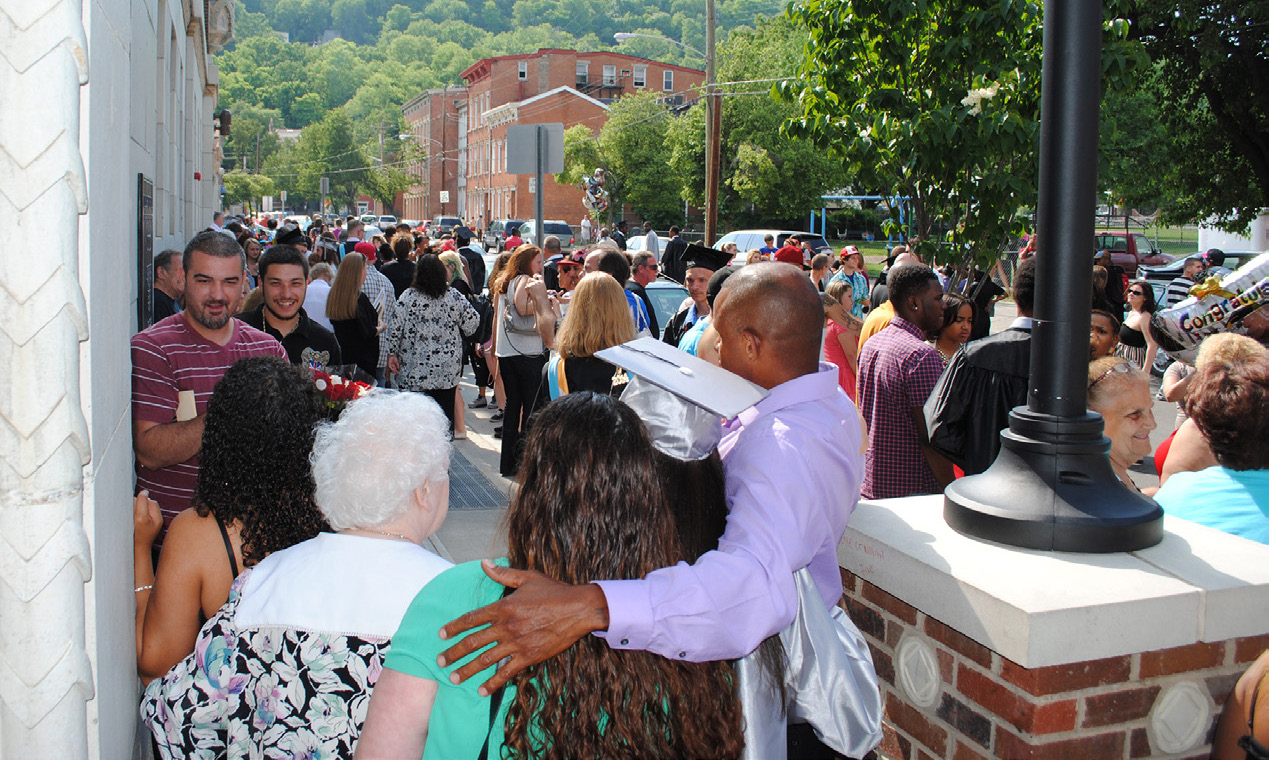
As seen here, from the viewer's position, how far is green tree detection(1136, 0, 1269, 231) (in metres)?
18.2

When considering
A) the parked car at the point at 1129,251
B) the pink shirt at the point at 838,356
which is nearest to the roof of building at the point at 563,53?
the parked car at the point at 1129,251

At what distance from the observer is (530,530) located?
6.11 feet

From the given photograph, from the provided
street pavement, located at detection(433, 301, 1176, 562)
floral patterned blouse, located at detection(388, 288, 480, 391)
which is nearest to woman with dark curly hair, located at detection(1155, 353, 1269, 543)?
street pavement, located at detection(433, 301, 1176, 562)

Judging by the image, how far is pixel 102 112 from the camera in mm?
2207

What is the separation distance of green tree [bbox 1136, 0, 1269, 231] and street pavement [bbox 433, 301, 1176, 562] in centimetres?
957

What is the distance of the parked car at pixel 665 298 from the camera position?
11375 millimetres

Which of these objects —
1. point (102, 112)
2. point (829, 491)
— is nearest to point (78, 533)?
point (102, 112)

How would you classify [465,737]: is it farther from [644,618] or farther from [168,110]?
[168,110]

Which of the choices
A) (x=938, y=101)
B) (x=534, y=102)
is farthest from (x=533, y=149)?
(x=534, y=102)

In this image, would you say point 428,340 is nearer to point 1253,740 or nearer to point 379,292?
point 379,292

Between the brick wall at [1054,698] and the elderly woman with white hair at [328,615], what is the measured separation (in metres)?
1.26

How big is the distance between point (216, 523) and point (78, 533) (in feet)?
2.92

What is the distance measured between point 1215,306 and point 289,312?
5.17 m

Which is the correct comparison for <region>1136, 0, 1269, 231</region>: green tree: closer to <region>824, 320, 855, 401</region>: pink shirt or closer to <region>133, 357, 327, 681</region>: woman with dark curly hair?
<region>824, 320, 855, 401</region>: pink shirt
